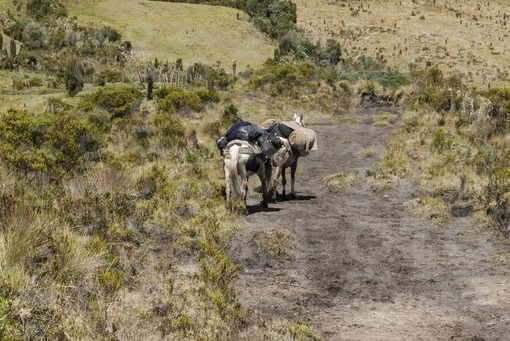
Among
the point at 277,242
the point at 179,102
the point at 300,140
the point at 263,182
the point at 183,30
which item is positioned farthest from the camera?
the point at 183,30

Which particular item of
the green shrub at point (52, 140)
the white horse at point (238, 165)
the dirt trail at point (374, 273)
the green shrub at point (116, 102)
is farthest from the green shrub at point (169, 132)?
the white horse at point (238, 165)

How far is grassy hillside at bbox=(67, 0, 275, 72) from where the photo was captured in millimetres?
48438

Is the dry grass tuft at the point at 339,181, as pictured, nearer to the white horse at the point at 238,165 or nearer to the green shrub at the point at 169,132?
the white horse at the point at 238,165

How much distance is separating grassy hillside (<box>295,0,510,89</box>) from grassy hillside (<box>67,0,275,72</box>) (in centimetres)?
839

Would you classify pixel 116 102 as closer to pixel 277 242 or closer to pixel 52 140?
pixel 52 140

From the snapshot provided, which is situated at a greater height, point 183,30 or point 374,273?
point 183,30

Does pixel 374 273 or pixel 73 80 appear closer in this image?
pixel 374 273

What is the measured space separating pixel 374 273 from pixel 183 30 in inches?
1993

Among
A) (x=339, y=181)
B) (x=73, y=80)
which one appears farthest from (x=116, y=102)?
(x=339, y=181)

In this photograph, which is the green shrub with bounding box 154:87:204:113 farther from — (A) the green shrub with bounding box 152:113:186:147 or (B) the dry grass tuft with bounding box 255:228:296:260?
(B) the dry grass tuft with bounding box 255:228:296:260

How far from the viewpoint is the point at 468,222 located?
10133 mm

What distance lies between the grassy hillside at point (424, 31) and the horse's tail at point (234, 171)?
3369cm

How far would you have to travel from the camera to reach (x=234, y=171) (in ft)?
31.9

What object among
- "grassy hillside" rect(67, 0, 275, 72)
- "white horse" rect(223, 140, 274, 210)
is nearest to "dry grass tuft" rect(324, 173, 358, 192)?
"white horse" rect(223, 140, 274, 210)
